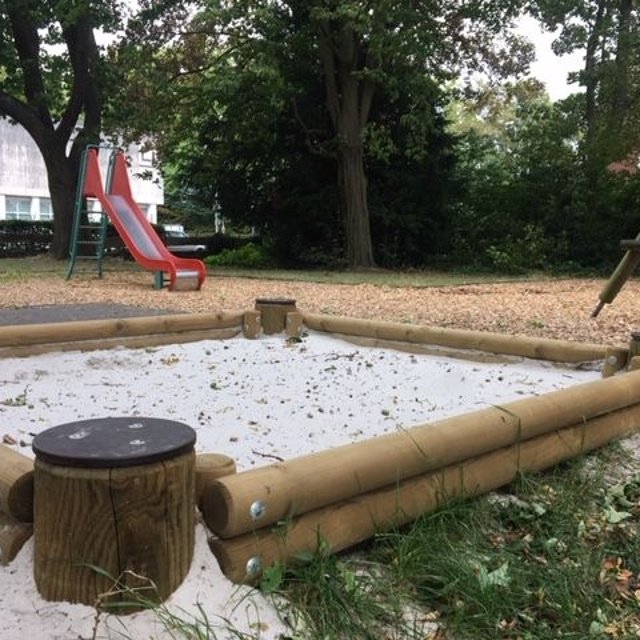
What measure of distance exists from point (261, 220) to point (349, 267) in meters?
3.00

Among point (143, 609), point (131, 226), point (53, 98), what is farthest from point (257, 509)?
point (53, 98)

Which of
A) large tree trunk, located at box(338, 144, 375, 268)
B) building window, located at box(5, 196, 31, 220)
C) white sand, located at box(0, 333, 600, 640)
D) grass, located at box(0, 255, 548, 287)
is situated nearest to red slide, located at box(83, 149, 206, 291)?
grass, located at box(0, 255, 548, 287)

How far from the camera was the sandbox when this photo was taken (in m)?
1.74

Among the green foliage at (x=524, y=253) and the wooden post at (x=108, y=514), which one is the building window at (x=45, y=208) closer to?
the green foliage at (x=524, y=253)

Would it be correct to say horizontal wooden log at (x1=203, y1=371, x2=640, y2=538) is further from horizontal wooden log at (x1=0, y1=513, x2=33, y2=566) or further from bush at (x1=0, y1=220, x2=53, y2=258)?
bush at (x1=0, y1=220, x2=53, y2=258)

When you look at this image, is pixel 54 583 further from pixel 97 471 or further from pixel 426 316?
pixel 426 316

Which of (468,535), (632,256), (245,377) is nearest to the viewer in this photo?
(468,535)

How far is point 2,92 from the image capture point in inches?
623

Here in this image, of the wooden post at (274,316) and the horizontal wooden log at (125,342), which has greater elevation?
the wooden post at (274,316)

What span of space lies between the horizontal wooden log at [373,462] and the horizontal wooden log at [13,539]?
1.30 ft

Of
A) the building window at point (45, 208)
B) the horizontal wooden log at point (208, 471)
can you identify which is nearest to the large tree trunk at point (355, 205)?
the horizontal wooden log at point (208, 471)

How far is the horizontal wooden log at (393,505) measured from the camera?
172 cm

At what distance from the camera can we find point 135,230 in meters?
10.5

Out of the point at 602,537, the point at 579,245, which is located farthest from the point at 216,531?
the point at 579,245
